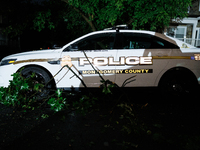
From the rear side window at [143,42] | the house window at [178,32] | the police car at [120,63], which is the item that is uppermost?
the house window at [178,32]

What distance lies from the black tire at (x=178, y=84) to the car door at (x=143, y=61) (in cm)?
27

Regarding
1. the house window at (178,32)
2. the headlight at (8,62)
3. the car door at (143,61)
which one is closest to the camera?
the car door at (143,61)

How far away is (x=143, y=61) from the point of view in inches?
174

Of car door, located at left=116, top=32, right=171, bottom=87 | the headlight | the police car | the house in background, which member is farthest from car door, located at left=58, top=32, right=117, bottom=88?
the house in background

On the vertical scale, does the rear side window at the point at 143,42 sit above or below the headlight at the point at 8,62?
above

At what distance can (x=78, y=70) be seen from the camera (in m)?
4.48

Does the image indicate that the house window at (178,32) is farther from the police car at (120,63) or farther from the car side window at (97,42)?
the car side window at (97,42)

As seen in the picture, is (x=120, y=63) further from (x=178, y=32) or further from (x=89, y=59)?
(x=178, y=32)

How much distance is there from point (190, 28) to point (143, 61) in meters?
16.6

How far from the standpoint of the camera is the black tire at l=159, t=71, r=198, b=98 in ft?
14.8

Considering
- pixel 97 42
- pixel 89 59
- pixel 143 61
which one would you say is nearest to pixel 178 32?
pixel 143 61

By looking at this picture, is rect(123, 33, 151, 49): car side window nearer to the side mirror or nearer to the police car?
the police car

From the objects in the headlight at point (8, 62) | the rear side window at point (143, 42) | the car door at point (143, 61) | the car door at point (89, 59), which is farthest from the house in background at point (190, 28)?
the headlight at point (8, 62)

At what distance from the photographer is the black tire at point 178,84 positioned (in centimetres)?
450
